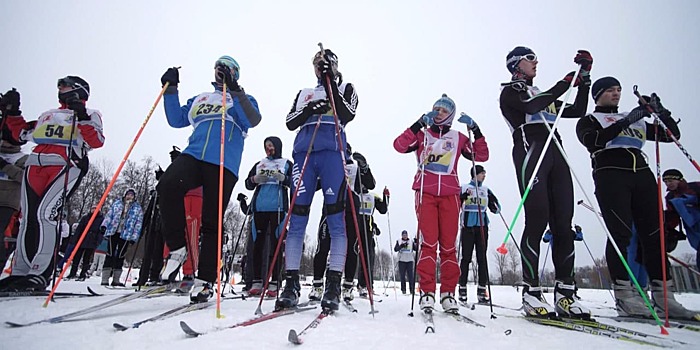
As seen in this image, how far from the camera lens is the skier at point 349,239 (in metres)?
4.69

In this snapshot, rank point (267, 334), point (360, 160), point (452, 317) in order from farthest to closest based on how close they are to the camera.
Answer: point (360, 160), point (452, 317), point (267, 334)

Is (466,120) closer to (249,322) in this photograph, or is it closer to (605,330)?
(605,330)

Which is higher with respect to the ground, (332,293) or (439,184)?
(439,184)

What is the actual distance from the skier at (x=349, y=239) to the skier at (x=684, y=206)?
13.6ft

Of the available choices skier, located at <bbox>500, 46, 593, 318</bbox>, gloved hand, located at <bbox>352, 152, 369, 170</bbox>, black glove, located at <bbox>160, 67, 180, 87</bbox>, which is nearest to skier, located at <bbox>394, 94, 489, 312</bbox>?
skier, located at <bbox>500, 46, 593, 318</bbox>

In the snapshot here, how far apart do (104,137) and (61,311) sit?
2499 millimetres

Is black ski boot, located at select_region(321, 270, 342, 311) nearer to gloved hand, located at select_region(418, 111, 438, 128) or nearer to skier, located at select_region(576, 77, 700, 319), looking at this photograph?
gloved hand, located at select_region(418, 111, 438, 128)

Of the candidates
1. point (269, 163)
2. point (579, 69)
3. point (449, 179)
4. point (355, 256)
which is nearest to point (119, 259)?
point (269, 163)

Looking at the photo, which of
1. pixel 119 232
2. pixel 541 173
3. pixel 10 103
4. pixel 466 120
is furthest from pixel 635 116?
pixel 119 232

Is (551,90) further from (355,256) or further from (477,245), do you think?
(477,245)

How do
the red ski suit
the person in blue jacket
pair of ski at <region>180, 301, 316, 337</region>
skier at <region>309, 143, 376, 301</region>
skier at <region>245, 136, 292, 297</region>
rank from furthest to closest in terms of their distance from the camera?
skier at <region>245, 136, 292, 297</region>
skier at <region>309, 143, 376, 301</region>
the red ski suit
the person in blue jacket
pair of ski at <region>180, 301, 316, 337</region>

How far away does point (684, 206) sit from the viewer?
4.45 metres

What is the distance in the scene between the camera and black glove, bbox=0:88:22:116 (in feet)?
14.3

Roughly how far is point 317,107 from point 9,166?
13.1 feet
